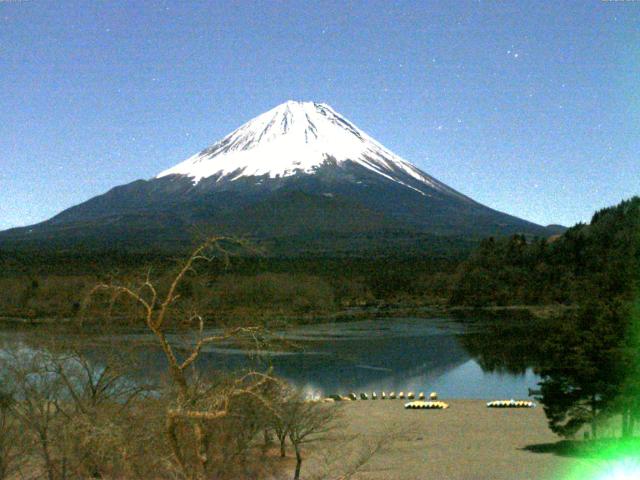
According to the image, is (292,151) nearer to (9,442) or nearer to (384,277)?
(384,277)

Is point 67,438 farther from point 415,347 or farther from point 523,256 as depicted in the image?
point 523,256

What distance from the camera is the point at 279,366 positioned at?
35.9 meters

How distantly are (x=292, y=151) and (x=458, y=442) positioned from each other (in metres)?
162

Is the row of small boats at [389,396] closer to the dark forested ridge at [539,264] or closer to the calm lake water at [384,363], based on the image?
the calm lake water at [384,363]

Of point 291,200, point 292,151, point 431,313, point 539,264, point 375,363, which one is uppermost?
point 292,151

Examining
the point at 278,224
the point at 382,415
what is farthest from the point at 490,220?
the point at 382,415

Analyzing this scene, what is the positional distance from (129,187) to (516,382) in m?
154

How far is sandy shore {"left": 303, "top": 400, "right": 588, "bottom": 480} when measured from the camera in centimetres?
1614

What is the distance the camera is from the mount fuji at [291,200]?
405ft

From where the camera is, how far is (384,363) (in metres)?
38.2

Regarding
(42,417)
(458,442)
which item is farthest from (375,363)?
(42,417)

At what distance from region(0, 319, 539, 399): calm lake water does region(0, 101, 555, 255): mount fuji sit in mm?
61434

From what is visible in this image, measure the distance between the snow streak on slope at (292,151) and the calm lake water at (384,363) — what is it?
390 ft

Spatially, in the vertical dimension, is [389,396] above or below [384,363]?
below
